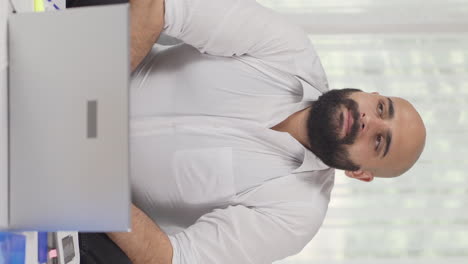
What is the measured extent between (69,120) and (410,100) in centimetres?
148

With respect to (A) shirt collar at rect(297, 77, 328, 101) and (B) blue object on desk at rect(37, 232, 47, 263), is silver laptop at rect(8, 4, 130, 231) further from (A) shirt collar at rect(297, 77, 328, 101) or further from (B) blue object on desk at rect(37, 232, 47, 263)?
(A) shirt collar at rect(297, 77, 328, 101)

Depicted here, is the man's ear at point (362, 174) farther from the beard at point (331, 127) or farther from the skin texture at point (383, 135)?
the beard at point (331, 127)

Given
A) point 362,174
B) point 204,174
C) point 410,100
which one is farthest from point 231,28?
point 410,100

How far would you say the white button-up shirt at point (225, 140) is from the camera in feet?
4.24

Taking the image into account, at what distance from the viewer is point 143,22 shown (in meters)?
1.17

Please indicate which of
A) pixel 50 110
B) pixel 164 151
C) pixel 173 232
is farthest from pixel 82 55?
pixel 173 232

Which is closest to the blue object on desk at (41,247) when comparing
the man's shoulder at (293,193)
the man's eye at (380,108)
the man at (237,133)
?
the man at (237,133)

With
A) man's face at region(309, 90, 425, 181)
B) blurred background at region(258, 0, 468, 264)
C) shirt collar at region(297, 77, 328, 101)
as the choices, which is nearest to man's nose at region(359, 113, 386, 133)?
man's face at region(309, 90, 425, 181)

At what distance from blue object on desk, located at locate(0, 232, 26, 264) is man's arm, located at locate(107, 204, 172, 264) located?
1.16 ft

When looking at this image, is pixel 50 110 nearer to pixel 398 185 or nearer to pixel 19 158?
pixel 19 158

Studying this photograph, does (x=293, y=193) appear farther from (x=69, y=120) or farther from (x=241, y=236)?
(x=69, y=120)

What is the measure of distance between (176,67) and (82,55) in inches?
26.0

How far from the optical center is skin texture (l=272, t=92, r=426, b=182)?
4.79 ft

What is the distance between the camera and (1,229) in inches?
28.5
